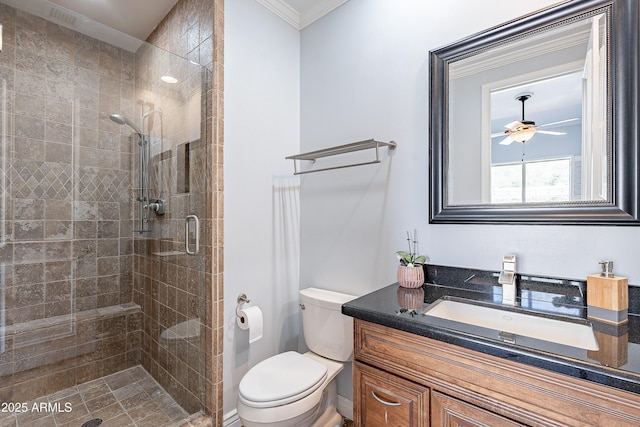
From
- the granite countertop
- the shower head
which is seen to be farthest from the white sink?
the shower head

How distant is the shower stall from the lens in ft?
5.37

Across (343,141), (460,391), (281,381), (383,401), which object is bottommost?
(281,381)

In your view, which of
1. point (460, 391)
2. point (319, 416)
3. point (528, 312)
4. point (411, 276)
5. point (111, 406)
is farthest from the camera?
point (111, 406)

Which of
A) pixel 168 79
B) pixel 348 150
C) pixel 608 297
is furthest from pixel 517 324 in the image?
pixel 168 79

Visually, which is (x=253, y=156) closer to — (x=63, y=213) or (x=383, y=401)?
(x=63, y=213)

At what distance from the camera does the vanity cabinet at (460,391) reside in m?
0.71

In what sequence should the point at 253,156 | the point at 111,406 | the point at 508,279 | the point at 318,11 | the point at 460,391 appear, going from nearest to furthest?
the point at 460,391
the point at 508,279
the point at 111,406
the point at 253,156
the point at 318,11

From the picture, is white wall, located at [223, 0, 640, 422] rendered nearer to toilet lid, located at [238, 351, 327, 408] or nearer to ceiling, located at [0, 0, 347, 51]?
ceiling, located at [0, 0, 347, 51]

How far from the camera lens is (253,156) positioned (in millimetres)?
1868

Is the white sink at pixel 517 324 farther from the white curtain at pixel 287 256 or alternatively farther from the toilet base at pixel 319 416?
the white curtain at pixel 287 256

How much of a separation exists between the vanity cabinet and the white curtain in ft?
3.14

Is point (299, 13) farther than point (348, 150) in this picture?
Yes

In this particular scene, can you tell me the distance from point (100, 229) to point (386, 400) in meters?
2.00

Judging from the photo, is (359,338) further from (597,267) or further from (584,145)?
(584,145)
